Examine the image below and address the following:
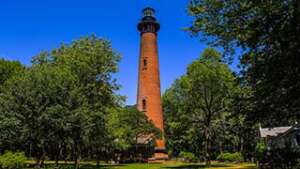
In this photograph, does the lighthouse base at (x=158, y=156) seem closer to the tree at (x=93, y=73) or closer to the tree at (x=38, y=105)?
the tree at (x=93, y=73)

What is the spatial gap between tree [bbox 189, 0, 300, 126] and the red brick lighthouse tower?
36973mm

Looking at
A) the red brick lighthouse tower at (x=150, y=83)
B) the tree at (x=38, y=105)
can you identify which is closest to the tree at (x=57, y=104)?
the tree at (x=38, y=105)

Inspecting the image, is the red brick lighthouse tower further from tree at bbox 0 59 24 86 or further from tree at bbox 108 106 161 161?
tree at bbox 0 59 24 86

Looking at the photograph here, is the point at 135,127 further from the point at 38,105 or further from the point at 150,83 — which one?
the point at 38,105

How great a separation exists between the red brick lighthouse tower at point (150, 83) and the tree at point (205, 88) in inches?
437

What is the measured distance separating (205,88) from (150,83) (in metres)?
15.7

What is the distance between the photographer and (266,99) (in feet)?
51.2

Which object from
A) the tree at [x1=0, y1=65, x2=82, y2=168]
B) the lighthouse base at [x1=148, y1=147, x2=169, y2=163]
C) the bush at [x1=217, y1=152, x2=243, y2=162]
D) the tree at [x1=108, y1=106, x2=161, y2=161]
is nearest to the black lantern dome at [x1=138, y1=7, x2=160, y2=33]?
the tree at [x1=108, y1=106, x2=161, y2=161]

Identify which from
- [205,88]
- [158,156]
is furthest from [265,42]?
[158,156]

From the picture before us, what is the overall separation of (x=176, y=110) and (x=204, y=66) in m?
7.84

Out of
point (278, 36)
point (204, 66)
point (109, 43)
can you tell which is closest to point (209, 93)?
point (204, 66)

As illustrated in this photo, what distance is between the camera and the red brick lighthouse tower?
5494cm

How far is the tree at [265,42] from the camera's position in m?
13.5

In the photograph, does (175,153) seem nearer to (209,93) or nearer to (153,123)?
(153,123)
